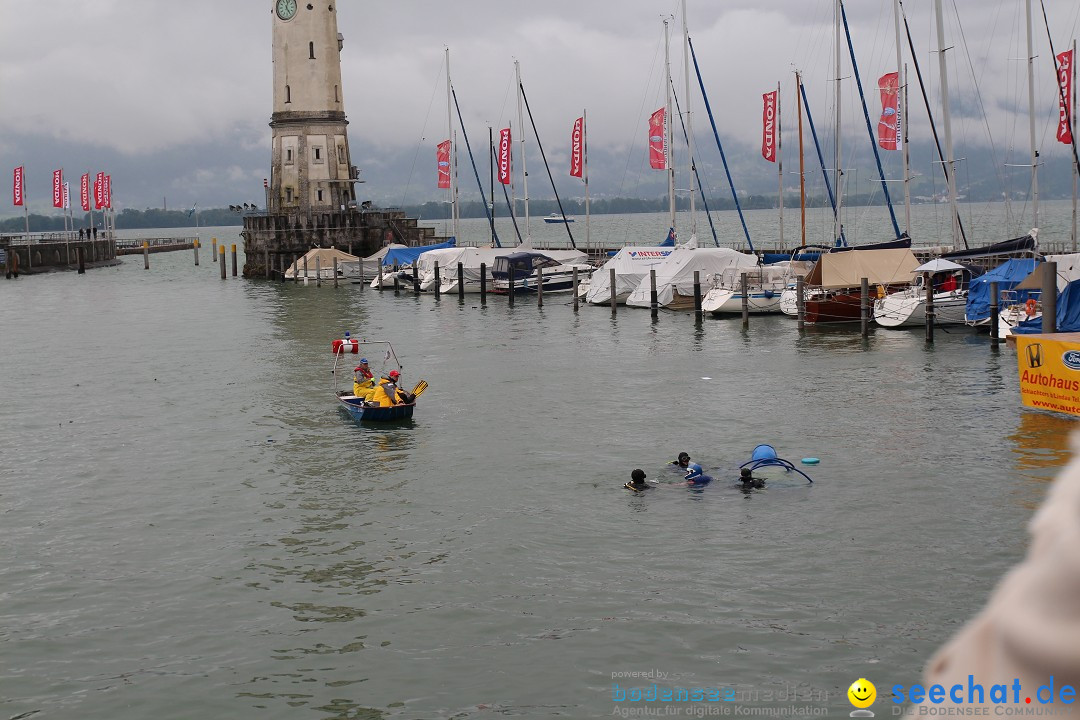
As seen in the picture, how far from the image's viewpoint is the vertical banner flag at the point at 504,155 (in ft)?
256

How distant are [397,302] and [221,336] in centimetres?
1879

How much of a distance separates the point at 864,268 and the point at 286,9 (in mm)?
61457

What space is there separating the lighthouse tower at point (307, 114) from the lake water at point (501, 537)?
193ft

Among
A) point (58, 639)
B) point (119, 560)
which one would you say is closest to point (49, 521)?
point (119, 560)

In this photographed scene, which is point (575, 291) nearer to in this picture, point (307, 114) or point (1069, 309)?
point (1069, 309)

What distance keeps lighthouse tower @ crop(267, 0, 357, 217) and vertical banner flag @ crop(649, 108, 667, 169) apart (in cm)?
3946

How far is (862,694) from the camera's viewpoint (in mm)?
12289

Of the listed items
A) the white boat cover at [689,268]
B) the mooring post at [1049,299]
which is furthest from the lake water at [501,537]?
the white boat cover at [689,268]

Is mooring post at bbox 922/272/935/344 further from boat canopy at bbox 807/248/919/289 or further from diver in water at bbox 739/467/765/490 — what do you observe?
diver in water at bbox 739/467/765/490

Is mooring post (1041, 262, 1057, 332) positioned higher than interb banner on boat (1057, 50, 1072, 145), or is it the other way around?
interb banner on boat (1057, 50, 1072, 145)

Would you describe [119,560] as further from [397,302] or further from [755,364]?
[397,302]

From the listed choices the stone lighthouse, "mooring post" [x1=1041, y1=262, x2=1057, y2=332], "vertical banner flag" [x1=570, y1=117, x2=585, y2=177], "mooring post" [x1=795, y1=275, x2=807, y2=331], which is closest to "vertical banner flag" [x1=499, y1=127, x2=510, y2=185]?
"vertical banner flag" [x1=570, y1=117, x2=585, y2=177]

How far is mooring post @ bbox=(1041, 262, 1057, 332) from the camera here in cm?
3362

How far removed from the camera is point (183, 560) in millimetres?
17922
